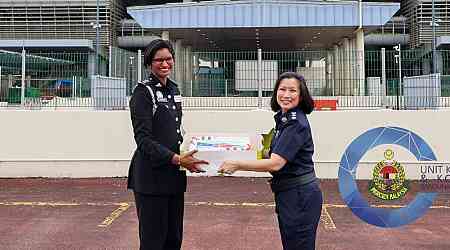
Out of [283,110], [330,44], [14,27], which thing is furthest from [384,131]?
[14,27]

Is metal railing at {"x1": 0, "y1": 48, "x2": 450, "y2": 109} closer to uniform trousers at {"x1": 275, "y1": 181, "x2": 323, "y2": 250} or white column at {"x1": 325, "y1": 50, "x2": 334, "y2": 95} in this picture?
white column at {"x1": 325, "y1": 50, "x2": 334, "y2": 95}

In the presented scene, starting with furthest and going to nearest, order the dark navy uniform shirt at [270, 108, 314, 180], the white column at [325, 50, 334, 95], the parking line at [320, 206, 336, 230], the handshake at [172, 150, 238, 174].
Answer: the white column at [325, 50, 334, 95]
the parking line at [320, 206, 336, 230]
the handshake at [172, 150, 238, 174]
the dark navy uniform shirt at [270, 108, 314, 180]

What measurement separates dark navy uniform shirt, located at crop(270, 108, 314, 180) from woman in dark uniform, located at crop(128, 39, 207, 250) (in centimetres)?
54

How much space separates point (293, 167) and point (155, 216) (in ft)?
3.28

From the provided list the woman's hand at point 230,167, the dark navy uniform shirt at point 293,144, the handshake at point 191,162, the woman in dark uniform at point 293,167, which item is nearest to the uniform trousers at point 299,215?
the woman in dark uniform at point 293,167

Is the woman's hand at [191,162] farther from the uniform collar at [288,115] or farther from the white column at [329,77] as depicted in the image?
the white column at [329,77]

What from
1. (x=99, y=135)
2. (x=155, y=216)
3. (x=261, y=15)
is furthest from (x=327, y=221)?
(x=261, y=15)

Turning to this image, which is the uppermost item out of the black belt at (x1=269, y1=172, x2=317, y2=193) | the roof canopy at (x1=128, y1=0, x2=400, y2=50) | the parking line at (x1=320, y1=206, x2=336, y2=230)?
the roof canopy at (x1=128, y1=0, x2=400, y2=50)

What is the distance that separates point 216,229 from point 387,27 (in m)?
38.5

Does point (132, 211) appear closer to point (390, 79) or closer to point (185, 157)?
point (185, 157)

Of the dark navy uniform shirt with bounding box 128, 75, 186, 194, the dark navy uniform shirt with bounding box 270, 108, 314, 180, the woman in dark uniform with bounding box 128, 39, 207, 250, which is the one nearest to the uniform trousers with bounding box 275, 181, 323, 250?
the dark navy uniform shirt with bounding box 270, 108, 314, 180

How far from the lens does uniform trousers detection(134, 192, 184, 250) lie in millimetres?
3500

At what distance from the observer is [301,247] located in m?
3.16

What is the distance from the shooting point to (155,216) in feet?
11.5
